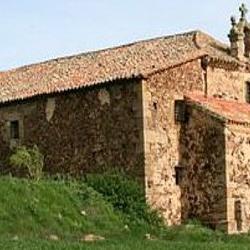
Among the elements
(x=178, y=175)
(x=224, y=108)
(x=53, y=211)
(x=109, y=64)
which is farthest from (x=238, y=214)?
(x=109, y=64)

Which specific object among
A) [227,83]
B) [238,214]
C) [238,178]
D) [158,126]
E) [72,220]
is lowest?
[72,220]

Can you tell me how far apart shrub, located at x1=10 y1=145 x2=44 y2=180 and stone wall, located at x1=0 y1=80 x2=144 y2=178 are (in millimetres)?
542

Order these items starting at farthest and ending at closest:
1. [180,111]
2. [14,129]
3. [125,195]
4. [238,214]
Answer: [14,129]
[180,111]
[238,214]
[125,195]

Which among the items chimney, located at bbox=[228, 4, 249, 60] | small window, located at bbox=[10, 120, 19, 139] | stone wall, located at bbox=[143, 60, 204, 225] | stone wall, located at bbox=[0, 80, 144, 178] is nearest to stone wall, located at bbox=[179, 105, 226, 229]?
stone wall, located at bbox=[143, 60, 204, 225]

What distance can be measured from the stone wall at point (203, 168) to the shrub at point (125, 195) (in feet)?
7.74

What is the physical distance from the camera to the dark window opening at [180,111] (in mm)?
38816

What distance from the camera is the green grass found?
29484 mm

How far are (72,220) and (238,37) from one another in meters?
14.1

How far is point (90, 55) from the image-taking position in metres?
44.3

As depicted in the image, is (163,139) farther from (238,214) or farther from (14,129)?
(14,129)

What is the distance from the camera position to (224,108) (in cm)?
3941

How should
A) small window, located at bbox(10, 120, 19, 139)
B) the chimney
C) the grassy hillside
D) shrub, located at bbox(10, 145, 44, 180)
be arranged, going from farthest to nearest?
the chimney, small window, located at bbox(10, 120, 19, 139), shrub, located at bbox(10, 145, 44, 180), the grassy hillside

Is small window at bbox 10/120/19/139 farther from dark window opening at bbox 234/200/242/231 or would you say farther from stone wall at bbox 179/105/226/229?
dark window opening at bbox 234/200/242/231

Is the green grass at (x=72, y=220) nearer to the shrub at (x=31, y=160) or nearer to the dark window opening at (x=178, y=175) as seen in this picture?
the dark window opening at (x=178, y=175)
